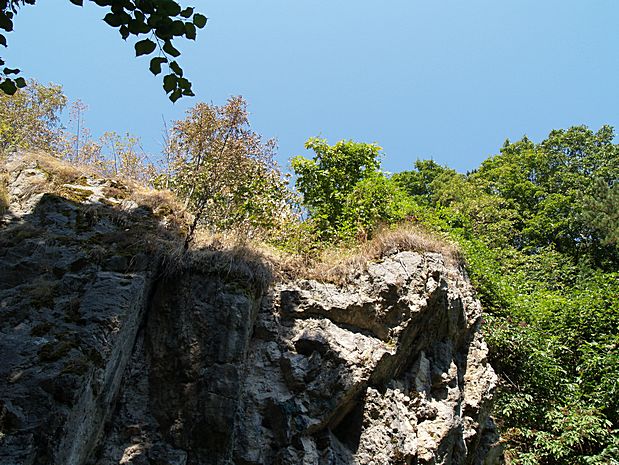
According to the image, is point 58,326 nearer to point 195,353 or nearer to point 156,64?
point 195,353

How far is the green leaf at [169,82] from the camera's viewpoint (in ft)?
12.5

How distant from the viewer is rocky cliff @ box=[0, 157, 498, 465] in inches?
176

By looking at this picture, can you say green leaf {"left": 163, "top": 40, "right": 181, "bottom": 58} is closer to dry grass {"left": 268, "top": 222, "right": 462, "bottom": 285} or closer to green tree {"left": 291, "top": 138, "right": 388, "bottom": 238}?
dry grass {"left": 268, "top": 222, "right": 462, "bottom": 285}

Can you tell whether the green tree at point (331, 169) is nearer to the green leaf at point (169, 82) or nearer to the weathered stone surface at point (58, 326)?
the weathered stone surface at point (58, 326)

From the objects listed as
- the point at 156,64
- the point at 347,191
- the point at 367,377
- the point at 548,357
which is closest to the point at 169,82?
the point at 156,64

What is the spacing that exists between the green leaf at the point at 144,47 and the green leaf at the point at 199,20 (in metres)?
0.37

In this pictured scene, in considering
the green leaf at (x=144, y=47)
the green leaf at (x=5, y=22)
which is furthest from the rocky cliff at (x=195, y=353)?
the green leaf at (x=144, y=47)

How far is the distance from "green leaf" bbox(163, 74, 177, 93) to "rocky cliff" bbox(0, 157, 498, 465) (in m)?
2.53

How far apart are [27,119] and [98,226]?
9.99 meters

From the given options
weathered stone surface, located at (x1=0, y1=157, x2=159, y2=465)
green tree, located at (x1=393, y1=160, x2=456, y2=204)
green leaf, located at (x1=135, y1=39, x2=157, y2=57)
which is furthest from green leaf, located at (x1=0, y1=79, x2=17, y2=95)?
green tree, located at (x1=393, y1=160, x2=456, y2=204)

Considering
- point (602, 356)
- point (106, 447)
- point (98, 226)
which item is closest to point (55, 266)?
point (98, 226)

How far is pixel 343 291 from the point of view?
7211 mm

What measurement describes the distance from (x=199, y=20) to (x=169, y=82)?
57 cm

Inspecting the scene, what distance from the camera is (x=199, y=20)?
11.6ft
